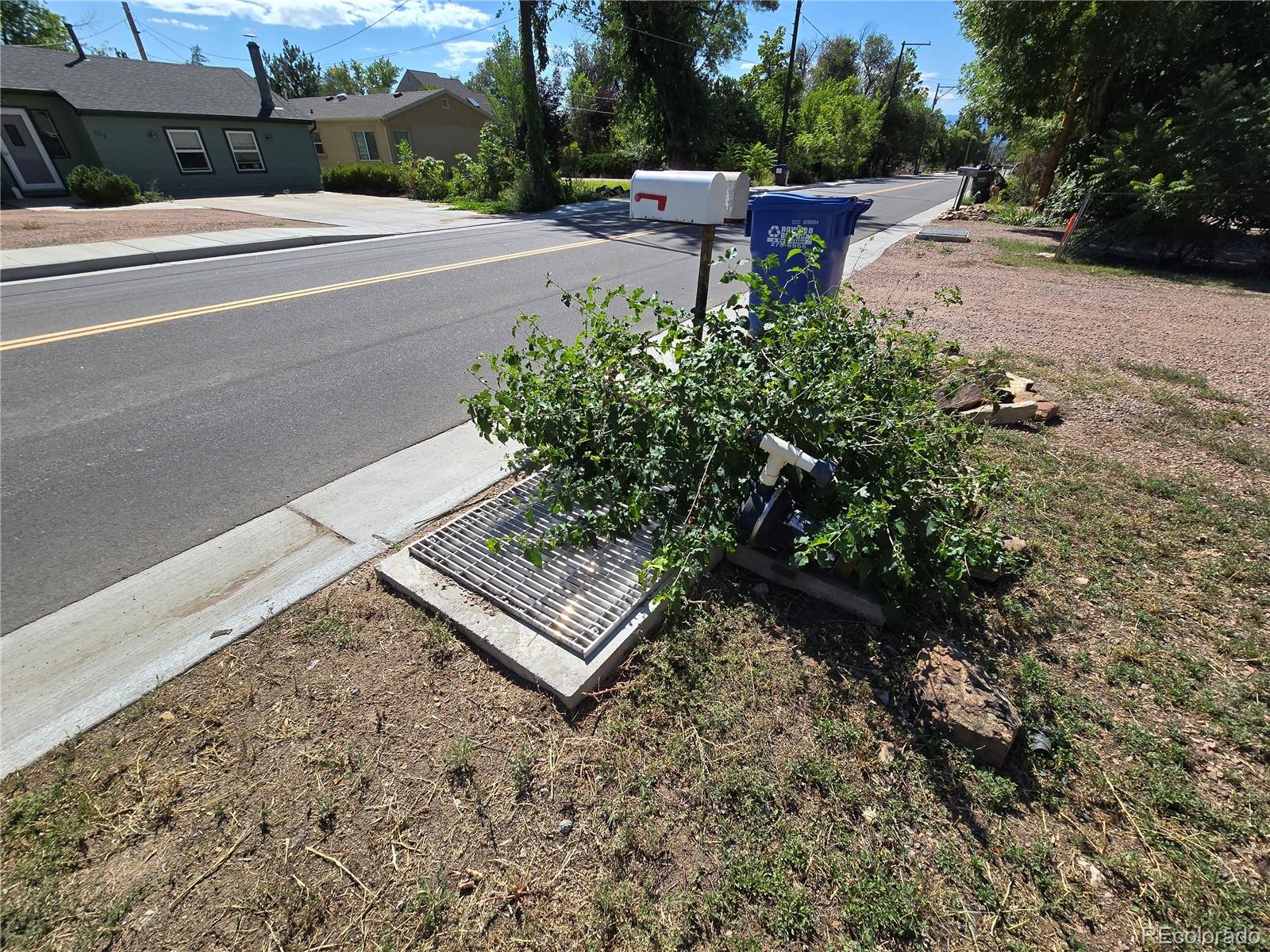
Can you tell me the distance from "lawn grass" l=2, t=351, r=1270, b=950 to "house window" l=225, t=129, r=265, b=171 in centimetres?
2652

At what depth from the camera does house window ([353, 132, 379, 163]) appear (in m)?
29.1

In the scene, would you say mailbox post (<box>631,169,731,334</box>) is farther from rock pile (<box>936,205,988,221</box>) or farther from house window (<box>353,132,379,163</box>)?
house window (<box>353,132,379,163</box>)

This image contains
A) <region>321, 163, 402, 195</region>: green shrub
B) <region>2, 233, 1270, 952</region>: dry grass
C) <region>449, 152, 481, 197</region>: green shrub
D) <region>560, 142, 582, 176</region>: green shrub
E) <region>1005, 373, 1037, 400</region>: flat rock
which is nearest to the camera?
<region>2, 233, 1270, 952</region>: dry grass

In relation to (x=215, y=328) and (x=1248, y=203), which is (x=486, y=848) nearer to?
(x=215, y=328)

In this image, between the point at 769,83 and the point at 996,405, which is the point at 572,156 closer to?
the point at 769,83

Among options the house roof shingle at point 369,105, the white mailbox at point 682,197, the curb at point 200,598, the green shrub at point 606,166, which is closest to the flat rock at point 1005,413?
the white mailbox at point 682,197

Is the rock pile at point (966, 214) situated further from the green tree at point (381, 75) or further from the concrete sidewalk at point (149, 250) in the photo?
the green tree at point (381, 75)

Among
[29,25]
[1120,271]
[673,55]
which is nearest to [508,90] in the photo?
[673,55]

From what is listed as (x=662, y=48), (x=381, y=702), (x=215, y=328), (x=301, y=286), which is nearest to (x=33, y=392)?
(x=215, y=328)

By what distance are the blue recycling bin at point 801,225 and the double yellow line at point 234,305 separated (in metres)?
6.08

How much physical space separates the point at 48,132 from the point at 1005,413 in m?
27.8

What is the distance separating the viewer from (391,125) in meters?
28.1

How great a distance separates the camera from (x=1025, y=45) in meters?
13.9

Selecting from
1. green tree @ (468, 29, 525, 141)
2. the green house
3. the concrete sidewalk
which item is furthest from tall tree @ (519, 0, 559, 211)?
the green house
